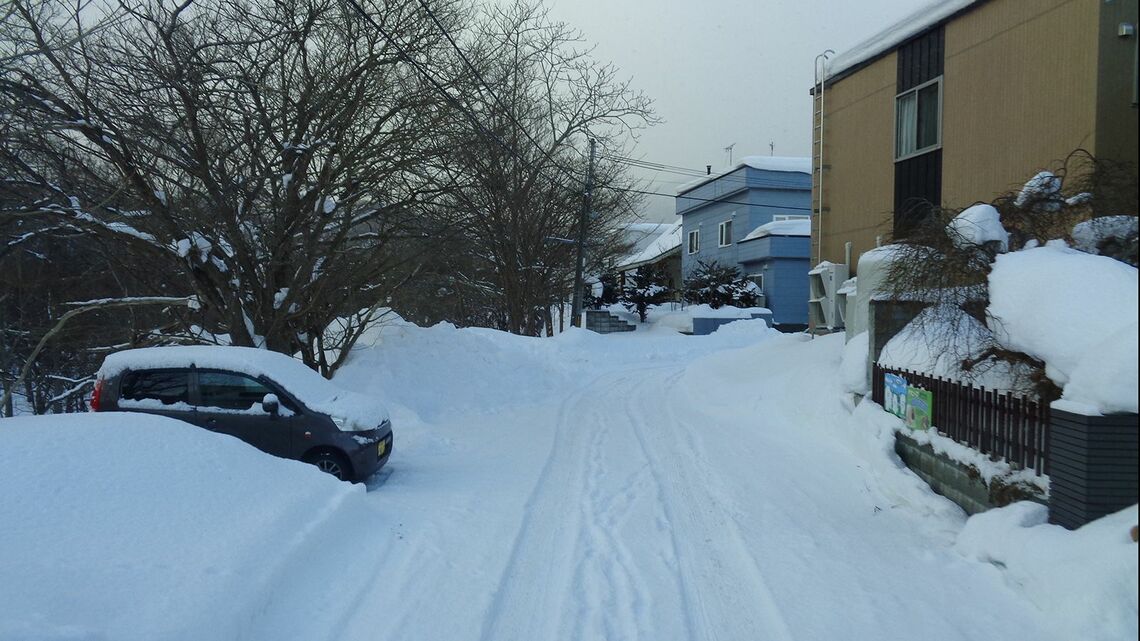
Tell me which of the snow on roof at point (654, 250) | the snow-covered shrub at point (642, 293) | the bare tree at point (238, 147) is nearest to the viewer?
the bare tree at point (238, 147)

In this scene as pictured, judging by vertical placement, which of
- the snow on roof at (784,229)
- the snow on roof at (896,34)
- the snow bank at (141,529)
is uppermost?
the snow on roof at (896,34)

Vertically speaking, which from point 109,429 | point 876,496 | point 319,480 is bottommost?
point 876,496

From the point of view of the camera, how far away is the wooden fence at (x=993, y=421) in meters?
6.11

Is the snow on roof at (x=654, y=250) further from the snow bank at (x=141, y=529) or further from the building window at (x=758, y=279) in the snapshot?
the snow bank at (x=141, y=529)

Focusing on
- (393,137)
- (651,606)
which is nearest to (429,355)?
(393,137)

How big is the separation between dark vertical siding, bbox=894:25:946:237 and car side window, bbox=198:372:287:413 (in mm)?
10850

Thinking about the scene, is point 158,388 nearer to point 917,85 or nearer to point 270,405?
point 270,405

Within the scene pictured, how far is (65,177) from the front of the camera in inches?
526

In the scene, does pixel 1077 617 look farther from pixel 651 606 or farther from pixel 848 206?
pixel 848 206

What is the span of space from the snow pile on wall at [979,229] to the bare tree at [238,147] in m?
10.3

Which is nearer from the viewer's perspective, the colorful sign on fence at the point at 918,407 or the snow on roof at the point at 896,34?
the colorful sign on fence at the point at 918,407

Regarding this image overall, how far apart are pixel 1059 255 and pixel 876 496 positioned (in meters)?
3.22

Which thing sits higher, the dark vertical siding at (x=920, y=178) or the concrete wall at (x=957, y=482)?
the dark vertical siding at (x=920, y=178)

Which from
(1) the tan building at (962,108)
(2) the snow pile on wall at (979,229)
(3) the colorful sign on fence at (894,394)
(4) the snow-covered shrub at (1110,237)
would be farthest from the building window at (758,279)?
(4) the snow-covered shrub at (1110,237)
